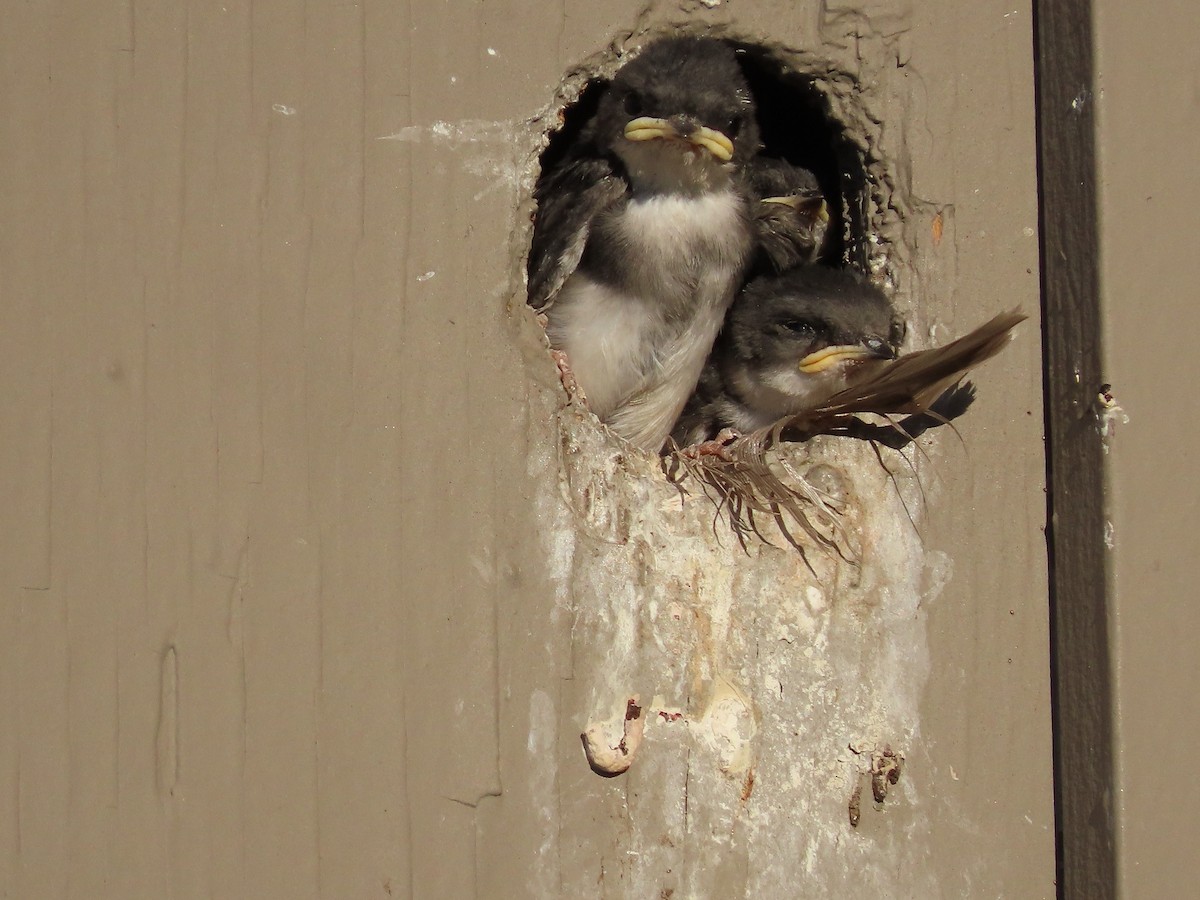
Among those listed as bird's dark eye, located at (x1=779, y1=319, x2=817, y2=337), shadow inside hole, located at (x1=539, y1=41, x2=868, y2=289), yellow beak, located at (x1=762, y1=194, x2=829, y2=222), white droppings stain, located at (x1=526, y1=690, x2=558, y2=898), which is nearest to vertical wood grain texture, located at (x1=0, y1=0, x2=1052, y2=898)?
white droppings stain, located at (x1=526, y1=690, x2=558, y2=898)

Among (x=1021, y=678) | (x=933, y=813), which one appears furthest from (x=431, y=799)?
(x=1021, y=678)

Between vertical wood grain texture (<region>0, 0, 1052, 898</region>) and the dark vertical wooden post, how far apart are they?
0.14 ft

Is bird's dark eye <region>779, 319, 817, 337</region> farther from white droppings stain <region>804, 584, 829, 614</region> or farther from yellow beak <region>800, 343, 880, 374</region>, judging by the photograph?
white droppings stain <region>804, 584, 829, 614</region>

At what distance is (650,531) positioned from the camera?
1.66m

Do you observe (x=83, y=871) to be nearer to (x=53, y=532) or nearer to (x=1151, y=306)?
(x=53, y=532)

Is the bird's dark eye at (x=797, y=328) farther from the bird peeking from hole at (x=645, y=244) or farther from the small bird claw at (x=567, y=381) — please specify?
the small bird claw at (x=567, y=381)

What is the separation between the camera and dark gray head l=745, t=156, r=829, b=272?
8.21ft

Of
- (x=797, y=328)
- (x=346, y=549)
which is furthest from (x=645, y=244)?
(x=346, y=549)

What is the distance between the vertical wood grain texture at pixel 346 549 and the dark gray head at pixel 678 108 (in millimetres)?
383

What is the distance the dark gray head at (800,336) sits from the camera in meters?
2.06

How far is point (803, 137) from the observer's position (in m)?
2.58

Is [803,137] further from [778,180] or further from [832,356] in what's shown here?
[832,356]

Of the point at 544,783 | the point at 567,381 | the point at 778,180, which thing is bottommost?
the point at 544,783

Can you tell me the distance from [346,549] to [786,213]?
1.31m
